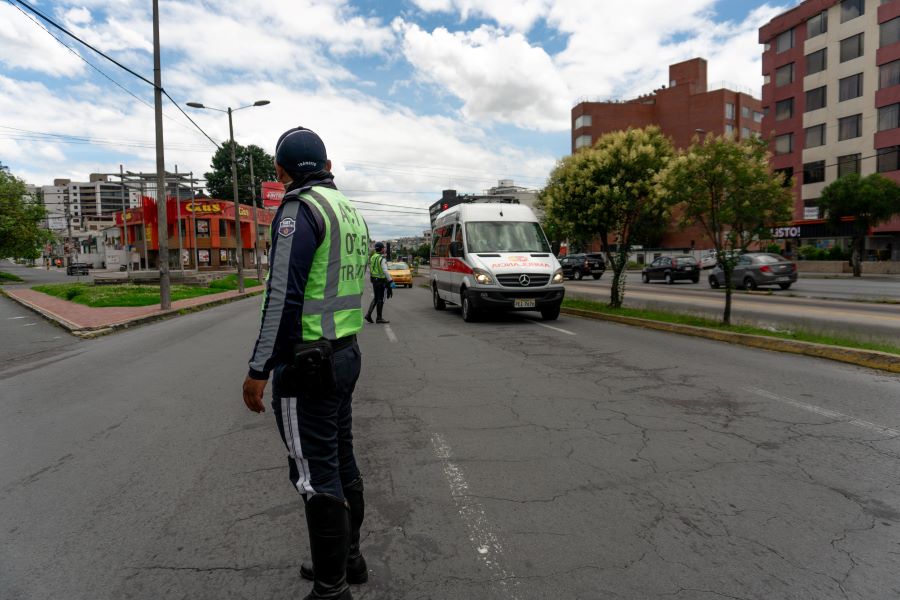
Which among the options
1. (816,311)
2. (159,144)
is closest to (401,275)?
(159,144)

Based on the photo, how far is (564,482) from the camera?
3688mm

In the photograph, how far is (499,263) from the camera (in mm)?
12336

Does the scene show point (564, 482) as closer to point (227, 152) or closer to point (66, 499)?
point (66, 499)

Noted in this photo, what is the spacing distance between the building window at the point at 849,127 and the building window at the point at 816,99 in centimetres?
258

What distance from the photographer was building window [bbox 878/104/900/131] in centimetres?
3972

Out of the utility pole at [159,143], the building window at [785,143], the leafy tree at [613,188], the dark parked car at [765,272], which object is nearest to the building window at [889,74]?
the building window at [785,143]

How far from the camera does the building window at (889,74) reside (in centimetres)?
3962

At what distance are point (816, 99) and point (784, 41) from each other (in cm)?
671

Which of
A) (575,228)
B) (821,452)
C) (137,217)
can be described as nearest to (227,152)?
(137,217)

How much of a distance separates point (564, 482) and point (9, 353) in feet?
36.3

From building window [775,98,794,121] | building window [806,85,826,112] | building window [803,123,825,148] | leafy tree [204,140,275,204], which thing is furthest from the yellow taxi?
leafy tree [204,140,275,204]

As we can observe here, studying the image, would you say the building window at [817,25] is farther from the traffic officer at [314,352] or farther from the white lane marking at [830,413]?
the traffic officer at [314,352]

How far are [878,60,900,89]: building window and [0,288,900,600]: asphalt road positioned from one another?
4487cm

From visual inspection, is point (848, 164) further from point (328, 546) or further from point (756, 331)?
point (328, 546)
